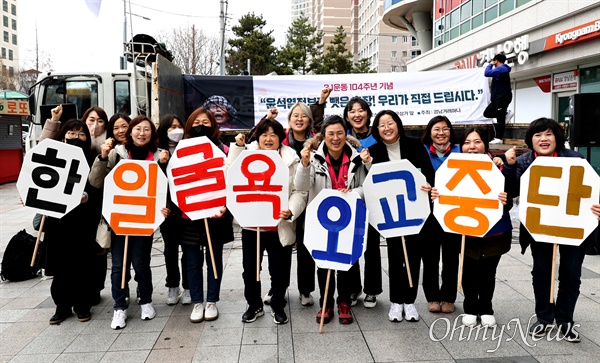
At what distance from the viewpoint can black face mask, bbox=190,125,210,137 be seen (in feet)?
13.3

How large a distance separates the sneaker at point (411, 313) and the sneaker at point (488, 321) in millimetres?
523

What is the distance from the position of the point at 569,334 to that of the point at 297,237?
2.24 m

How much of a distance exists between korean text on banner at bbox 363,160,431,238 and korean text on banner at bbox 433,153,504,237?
0.14m

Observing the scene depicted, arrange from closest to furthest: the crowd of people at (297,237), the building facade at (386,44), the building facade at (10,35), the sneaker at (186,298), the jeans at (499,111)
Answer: the crowd of people at (297,237), the sneaker at (186,298), the jeans at (499,111), the building facade at (386,44), the building facade at (10,35)

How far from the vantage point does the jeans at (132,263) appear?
3.91 metres

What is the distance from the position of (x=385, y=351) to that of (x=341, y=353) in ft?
1.08

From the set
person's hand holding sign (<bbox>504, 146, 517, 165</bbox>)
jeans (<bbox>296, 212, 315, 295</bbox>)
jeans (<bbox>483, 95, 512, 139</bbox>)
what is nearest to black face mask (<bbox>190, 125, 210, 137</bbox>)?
jeans (<bbox>296, 212, 315, 295</bbox>)

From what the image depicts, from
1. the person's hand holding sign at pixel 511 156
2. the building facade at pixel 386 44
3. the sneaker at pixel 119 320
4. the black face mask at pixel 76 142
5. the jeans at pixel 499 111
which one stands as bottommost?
the sneaker at pixel 119 320

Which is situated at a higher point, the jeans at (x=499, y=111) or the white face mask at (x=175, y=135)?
the jeans at (x=499, y=111)

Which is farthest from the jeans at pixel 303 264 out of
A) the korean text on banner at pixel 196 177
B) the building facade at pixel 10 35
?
the building facade at pixel 10 35

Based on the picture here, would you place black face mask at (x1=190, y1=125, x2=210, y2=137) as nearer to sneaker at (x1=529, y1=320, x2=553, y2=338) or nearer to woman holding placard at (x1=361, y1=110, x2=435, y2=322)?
woman holding placard at (x1=361, y1=110, x2=435, y2=322)

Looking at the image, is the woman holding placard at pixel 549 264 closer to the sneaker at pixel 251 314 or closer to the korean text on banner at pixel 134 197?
the sneaker at pixel 251 314

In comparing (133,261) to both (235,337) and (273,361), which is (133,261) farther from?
(273,361)

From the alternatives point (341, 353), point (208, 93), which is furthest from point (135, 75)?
point (341, 353)
